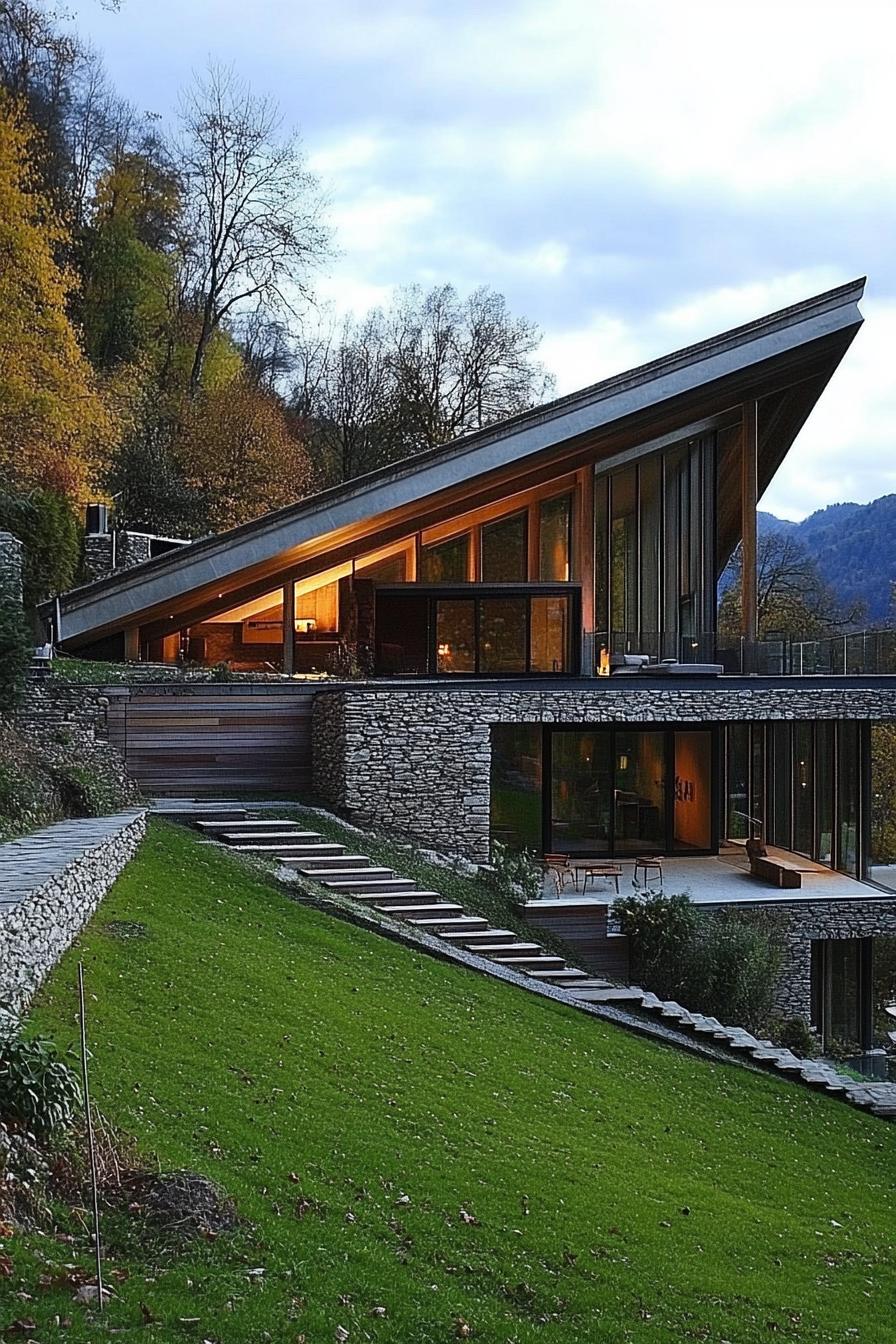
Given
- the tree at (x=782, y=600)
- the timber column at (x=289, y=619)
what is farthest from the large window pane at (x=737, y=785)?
the tree at (x=782, y=600)

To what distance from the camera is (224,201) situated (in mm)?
38531

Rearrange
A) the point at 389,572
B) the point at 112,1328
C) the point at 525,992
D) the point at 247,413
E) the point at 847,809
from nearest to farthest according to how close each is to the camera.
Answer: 1. the point at 112,1328
2. the point at 525,992
3. the point at 847,809
4. the point at 389,572
5. the point at 247,413

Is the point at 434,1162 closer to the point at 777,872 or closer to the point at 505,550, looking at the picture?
the point at 777,872

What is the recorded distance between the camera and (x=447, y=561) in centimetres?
2395

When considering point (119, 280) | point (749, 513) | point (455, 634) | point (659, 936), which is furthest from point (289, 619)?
point (119, 280)

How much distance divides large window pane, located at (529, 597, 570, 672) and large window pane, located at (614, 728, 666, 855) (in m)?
2.55

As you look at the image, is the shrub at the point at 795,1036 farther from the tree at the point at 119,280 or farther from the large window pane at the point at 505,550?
the tree at the point at 119,280

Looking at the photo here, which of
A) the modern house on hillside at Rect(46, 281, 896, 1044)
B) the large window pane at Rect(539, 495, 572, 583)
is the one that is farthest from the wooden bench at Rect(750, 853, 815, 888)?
the large window pane at Rect(539, 495, 572, 583)

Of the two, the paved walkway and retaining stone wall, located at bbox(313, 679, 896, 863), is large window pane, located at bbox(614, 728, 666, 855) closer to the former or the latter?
retaining stone wall, located at bbox(313, 679, 896, 863)

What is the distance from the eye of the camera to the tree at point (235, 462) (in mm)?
32688

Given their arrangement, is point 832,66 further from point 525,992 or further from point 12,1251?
point 12,1251

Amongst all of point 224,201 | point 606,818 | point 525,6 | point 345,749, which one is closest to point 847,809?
point 606,818

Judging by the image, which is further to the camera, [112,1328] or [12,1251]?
[12,1251]

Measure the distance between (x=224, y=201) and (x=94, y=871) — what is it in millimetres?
32446
